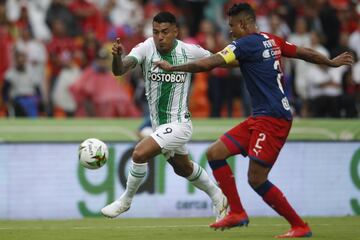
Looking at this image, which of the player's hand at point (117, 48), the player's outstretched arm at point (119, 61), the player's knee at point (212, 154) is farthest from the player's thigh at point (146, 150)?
the player's hand at point (117, 48)

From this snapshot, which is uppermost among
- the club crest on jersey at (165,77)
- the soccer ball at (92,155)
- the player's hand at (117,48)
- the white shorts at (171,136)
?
the player's hand at (117,48)

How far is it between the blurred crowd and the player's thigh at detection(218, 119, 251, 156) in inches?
349

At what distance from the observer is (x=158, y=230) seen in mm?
12188

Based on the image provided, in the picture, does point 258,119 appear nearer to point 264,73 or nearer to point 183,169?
point 264,73

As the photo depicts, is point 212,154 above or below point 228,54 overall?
below

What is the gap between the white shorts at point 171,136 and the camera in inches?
468

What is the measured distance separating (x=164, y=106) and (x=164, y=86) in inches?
9.7

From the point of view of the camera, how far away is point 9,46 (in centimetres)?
2012

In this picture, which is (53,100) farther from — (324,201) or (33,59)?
(324,201)

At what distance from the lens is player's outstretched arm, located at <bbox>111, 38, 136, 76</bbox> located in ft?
36.5

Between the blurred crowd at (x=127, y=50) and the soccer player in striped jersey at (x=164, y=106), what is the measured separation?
7.88 m

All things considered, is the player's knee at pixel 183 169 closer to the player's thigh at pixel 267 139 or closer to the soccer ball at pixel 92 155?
the soccer ball at pixel 92 155

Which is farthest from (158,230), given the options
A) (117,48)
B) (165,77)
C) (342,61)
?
(342,61)

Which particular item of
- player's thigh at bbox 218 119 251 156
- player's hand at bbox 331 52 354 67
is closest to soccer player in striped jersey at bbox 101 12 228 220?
player's thigh at bbox 218 119 251 156
